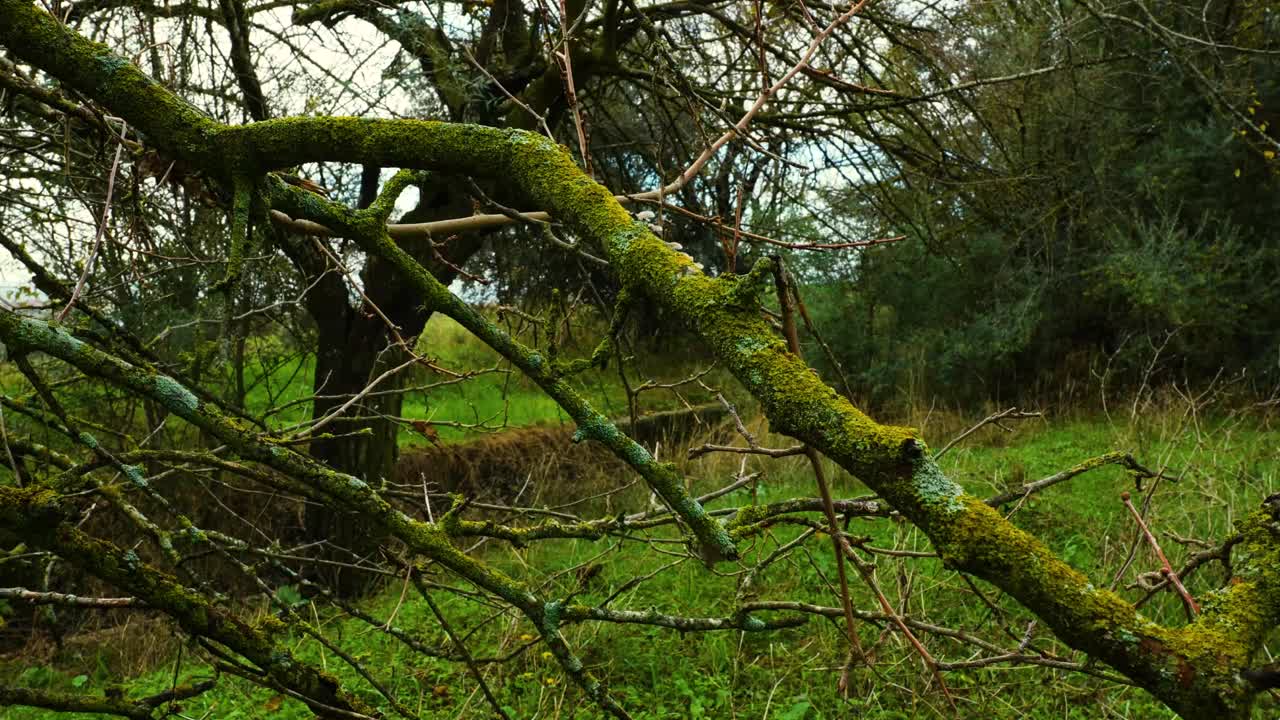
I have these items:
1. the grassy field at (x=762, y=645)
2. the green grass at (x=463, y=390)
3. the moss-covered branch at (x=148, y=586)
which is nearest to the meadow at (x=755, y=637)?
the grassy field at (x=762, y=645)

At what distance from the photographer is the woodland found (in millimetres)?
1262

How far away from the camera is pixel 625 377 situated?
1.57 metres

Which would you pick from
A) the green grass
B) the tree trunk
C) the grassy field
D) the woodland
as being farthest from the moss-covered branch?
the tree trunk

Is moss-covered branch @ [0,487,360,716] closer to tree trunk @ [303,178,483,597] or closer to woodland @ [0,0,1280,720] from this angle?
woodland @ [0,0,1280,720]

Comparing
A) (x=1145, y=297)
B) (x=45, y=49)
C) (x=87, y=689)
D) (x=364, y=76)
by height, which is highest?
(x=364, y=76)

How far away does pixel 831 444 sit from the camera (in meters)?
0.86

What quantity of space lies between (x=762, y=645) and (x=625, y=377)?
114 inches

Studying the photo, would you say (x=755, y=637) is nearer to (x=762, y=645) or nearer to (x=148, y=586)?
(x=762, y=645)

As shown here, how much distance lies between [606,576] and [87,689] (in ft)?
8.74

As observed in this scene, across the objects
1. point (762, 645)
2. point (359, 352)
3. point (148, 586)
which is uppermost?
point (359, 352)

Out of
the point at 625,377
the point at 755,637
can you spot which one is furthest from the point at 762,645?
the point at 625,377

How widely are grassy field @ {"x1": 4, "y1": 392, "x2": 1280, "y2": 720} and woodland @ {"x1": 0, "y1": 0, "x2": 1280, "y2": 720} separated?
0.03 meters

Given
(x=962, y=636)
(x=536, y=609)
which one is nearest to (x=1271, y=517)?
(x=962, y=636)

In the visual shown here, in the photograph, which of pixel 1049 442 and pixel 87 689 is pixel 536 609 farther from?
pixel 1049 442
